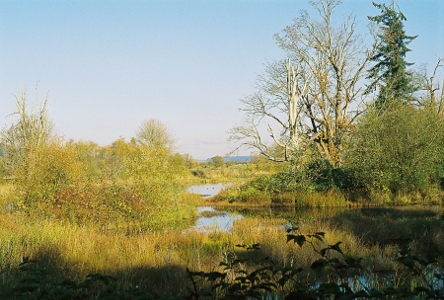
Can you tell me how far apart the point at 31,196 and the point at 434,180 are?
55.1 feet

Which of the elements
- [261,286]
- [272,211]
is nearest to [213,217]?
[272,211]

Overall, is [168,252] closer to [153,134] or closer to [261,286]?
[261,286]

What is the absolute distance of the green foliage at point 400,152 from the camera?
16.7 meters

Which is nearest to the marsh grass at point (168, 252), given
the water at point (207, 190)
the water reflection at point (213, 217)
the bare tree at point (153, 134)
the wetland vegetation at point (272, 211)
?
the wetland vegetation at point (272, 211)

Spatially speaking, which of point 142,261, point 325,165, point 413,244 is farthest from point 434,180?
point 142,261

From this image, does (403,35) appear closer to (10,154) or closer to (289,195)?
(289,195)

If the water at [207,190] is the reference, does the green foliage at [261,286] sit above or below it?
above

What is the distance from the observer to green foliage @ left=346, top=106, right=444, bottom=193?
16719 millimetres

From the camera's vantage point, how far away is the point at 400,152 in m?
17.3

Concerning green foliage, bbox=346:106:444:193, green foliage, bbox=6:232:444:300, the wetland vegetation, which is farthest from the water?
green foliage, bbox=6:232:444:300

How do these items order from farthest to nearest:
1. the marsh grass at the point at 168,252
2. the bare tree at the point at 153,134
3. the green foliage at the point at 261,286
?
1. the bare tree at the point at 153,134
2. the marsh grass at the point at 168,252
3. the green foliage at the point at 261,286

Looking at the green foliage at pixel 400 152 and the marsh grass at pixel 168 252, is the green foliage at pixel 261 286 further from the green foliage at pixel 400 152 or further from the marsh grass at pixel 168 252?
the green foliage at pixel 400 152

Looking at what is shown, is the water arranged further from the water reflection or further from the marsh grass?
the marsh grass

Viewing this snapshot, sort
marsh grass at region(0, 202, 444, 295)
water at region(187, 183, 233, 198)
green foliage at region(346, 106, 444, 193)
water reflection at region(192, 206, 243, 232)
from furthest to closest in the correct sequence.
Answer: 1. water at region(187, 183, 233, 198)
2. green foliage at region(346, 106, 444, 193)
3. water reflection at region(192, 206, 243, 232)
4. marsh grass at region(0, 202, 444, 295)
